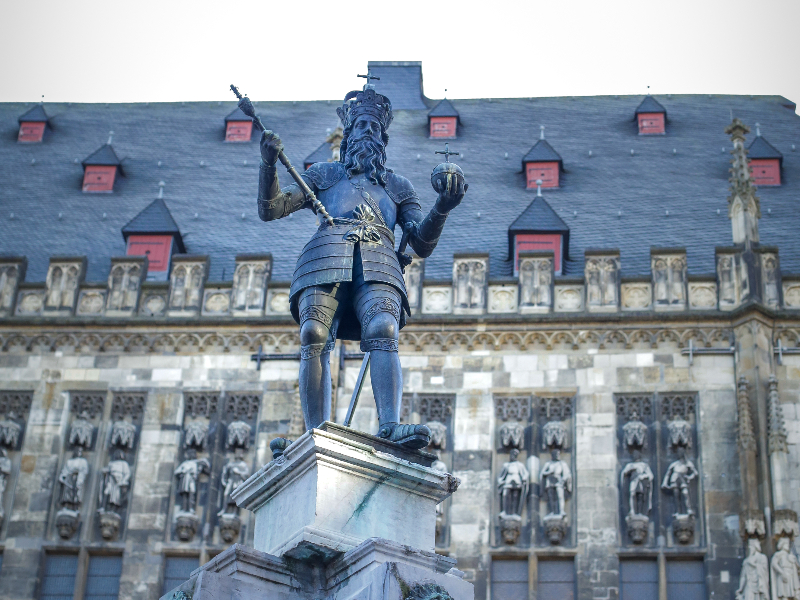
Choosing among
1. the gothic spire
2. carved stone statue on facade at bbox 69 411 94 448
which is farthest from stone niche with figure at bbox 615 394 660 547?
carved stone statue on facade at bbox 69 411 94 448

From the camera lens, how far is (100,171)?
28281 mm

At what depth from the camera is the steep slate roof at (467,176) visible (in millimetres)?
24797

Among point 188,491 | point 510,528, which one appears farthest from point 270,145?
point 188,491

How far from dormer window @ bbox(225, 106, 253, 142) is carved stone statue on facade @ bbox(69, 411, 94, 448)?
9585mm

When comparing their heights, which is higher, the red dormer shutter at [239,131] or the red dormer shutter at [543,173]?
the red dormer shutter at [239,131]

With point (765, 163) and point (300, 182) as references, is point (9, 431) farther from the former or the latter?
point (765, 163)

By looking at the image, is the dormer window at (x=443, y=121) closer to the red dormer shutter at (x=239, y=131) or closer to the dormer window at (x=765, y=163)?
the red dormer shutter at (x=239, y=131)

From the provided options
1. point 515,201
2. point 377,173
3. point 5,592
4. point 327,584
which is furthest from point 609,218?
point 327,584

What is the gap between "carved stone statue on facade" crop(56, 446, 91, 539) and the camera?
20.8m

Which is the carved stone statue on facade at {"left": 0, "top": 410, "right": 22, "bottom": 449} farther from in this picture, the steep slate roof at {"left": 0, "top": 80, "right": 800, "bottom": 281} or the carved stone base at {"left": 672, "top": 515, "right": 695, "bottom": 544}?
the carved stone base at {"left": 672, "top": 515, "right": 695, "bottom": 544}

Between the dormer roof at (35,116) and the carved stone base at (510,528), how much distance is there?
15.4 m

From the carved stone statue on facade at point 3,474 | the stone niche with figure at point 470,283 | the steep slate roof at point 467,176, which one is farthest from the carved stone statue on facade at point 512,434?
the carved stone statue on facade at point 3,474

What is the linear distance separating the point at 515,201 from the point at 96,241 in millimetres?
7587

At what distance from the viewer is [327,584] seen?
782cm
